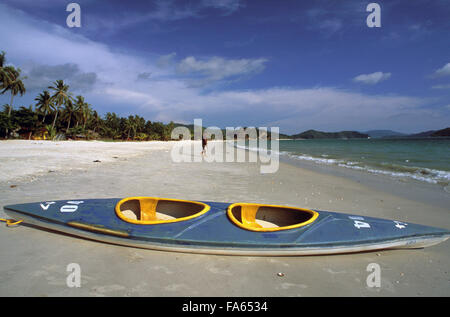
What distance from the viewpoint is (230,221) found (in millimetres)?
2930

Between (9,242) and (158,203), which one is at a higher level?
(158,203)

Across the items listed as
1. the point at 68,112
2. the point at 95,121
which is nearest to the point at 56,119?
the point at 68,112

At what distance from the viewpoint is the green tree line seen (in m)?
32.9

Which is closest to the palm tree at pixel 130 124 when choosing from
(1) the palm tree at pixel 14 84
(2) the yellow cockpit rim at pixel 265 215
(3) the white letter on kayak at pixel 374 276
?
(1) the palm tree at pixel 14 84

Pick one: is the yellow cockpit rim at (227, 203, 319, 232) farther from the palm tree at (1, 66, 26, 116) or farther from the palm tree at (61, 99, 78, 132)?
the palm tree at (61, 99, 78, 132)

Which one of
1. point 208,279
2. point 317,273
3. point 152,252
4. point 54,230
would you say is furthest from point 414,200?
point 54,230

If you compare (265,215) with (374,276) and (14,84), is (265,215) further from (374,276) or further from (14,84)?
(14,84)

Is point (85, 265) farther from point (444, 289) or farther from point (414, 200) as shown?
point (414, 200)

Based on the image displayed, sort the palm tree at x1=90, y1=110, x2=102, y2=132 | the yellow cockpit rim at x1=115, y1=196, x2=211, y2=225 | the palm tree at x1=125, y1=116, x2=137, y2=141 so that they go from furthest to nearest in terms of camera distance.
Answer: the palm tree at x1=125, y1=116, x2=137, y2=141
the palm tree at x1=90, y1=110, x2=102, y2=132
the yellow cockpit rim at x1=115, y1=196, x2=211, y2=225

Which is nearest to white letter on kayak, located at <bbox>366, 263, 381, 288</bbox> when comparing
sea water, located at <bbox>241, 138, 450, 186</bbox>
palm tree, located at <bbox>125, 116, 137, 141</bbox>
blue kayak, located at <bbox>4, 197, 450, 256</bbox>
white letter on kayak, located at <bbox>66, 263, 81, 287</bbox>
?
blue kayak, located at <bbox>4, 197, 450, 256</bbox>

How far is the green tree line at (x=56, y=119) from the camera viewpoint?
32938mm

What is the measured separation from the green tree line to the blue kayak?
39.2 metres

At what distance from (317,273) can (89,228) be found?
2809mm

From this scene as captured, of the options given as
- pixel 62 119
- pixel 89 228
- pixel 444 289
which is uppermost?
pixel 62 119
